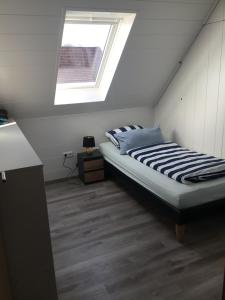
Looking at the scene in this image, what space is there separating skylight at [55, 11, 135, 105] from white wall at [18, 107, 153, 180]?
30 cm

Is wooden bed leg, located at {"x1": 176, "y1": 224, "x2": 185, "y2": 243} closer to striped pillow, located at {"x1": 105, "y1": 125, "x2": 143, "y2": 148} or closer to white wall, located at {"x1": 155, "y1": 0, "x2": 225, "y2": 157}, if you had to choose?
white wall, located at {"x1": 155, "y1": 0, "x2": 225, "y2": 157}

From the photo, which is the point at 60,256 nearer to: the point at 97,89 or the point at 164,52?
the point at 97,89

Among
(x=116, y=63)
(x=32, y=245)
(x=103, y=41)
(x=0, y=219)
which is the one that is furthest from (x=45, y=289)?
(x=103, y=41)

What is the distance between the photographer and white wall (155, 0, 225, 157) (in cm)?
294

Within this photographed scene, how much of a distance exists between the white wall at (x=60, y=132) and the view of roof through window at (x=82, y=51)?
0.50 m

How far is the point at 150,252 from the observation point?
7.20ft

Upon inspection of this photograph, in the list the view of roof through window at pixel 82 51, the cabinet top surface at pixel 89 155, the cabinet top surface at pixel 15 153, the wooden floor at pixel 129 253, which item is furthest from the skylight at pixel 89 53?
the wooden floor at pixel 129 253

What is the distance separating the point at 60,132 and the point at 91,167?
2.08 ft

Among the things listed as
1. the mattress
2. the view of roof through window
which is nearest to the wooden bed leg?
the mattress

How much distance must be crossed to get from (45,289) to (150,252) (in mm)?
939

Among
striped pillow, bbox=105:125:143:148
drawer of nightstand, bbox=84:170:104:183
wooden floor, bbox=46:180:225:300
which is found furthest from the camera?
striped pillow, bbox=105:125:143:148

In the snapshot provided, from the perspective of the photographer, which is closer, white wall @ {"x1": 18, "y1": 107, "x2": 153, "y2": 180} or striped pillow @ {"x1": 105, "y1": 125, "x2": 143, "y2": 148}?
white wall @ {"x1": 18, "y1": 107, "x2": 153, "y2": 180}

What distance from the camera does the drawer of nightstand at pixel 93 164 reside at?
137 inches

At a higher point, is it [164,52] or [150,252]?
[164,52]
